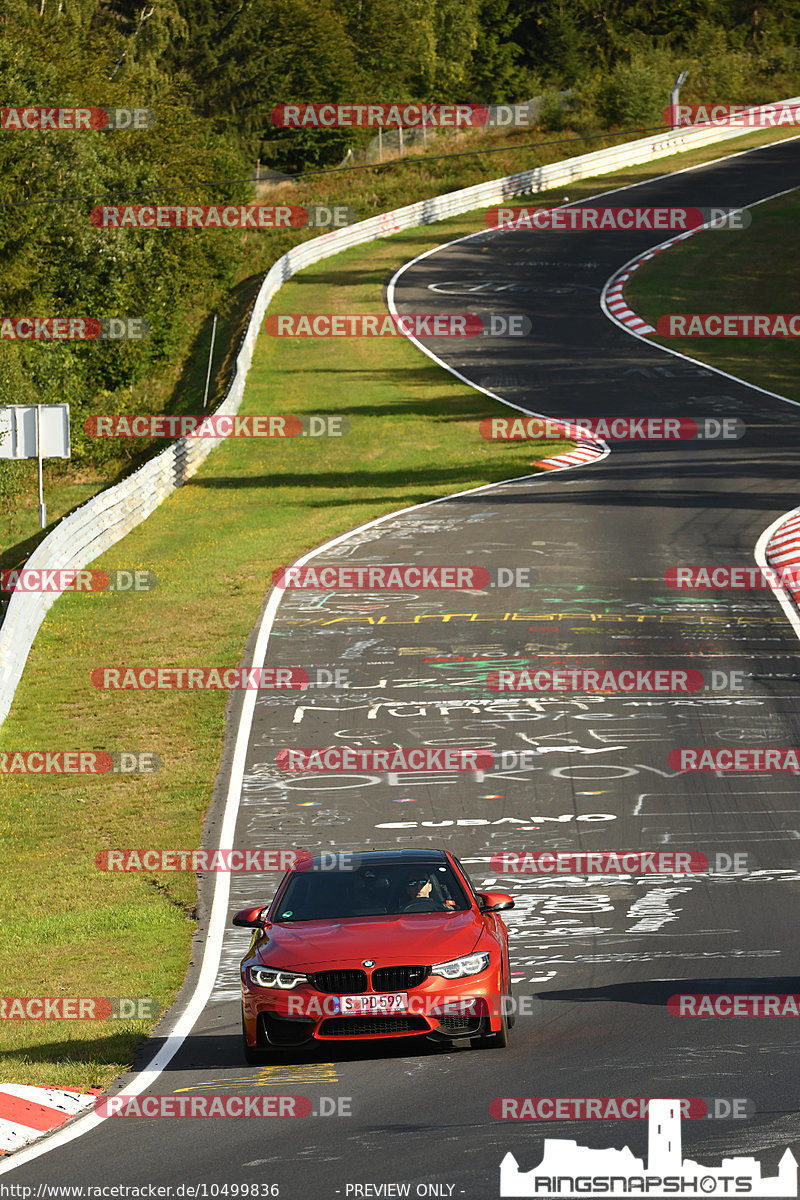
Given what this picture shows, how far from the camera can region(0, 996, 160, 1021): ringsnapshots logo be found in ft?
41.1

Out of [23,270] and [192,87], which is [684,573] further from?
[192,87]

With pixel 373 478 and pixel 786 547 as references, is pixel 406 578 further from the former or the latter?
pixel 373 478

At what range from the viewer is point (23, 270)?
5347cm

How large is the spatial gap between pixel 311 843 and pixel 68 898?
2672 mm

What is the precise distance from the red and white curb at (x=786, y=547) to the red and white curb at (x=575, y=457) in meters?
8.75

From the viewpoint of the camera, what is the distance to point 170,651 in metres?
26.0

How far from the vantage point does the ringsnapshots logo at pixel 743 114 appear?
3553 inches

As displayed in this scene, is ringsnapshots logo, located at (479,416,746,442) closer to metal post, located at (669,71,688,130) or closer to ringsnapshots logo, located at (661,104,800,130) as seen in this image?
metal post, located at (669,71,688,130)

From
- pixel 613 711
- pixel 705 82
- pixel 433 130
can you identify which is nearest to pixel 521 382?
pixel 613 711

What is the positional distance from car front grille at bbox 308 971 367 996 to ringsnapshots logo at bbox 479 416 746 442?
3347 centimetres

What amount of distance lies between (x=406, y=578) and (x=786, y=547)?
290 inches

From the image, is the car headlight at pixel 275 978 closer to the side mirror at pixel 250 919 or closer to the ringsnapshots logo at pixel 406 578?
the side mirror at pixel 250 919

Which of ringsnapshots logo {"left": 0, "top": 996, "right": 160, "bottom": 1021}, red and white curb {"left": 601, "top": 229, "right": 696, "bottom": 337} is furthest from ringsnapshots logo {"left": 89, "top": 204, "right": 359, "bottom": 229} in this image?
ringsnapshots logo {"left": 0, "top": 996, "right": 160, "bottom": 1021}

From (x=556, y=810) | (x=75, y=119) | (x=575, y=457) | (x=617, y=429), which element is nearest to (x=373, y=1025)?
(x=556, y=810)
